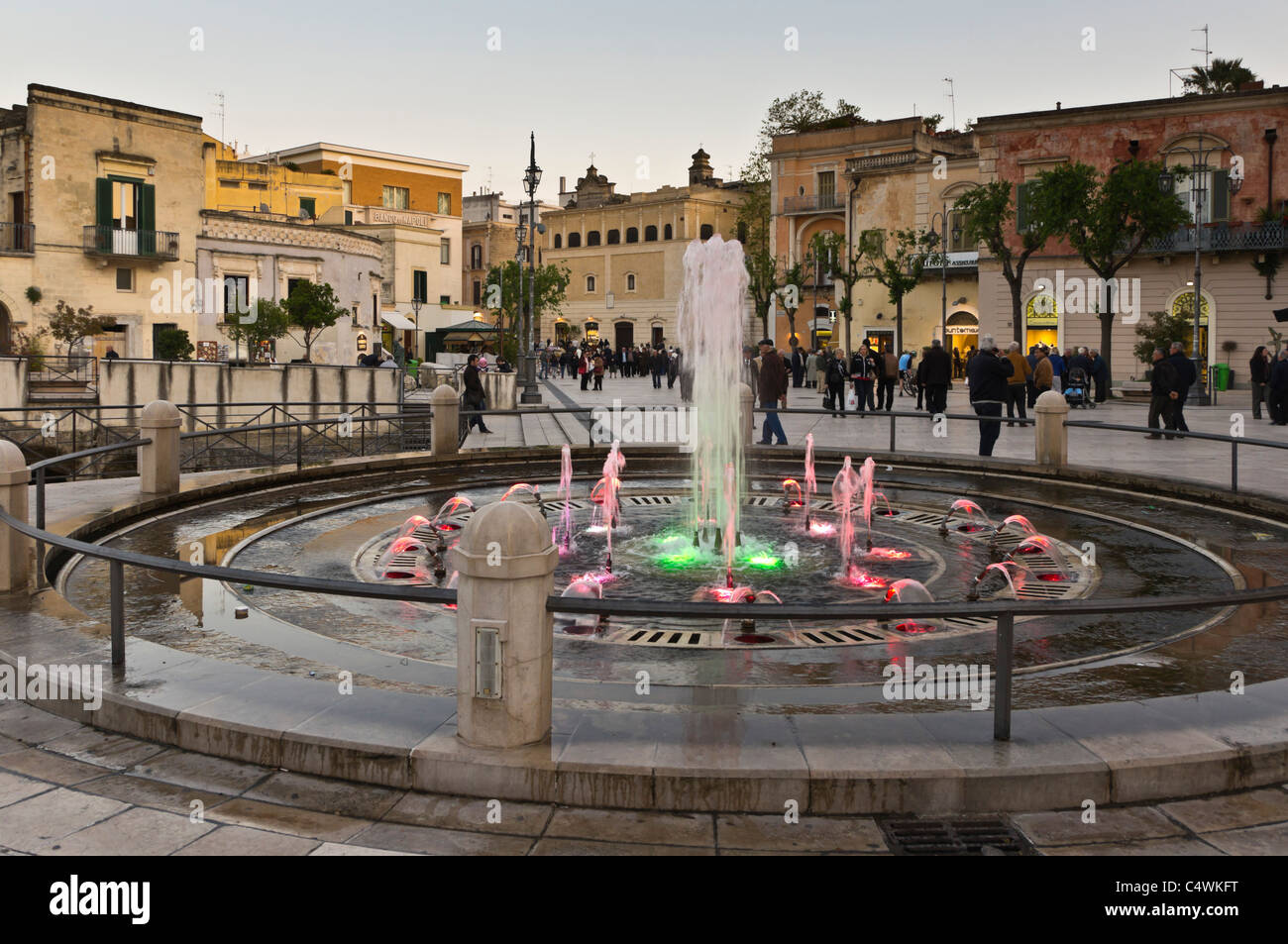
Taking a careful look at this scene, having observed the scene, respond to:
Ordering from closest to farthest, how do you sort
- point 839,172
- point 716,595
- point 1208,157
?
point 716,595, point 1208,157, point 839,172

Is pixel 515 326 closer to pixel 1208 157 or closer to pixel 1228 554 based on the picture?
pixel 1208 157

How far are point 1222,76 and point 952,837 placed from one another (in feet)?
177

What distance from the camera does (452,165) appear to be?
2795 inches

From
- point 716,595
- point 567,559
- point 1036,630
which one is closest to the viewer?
point 1036,630

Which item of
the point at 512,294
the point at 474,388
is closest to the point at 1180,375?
the point at 474,388

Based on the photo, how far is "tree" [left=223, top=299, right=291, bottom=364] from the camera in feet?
123

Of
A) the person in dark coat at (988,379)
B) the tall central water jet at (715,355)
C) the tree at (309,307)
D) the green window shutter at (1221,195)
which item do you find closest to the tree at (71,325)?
the tree at (309,307)

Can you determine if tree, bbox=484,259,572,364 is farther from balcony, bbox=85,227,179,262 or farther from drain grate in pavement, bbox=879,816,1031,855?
drain grate in pavement, bbox=879,816,1031,855

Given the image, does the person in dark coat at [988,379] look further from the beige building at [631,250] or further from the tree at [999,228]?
the beige building at [631,250]

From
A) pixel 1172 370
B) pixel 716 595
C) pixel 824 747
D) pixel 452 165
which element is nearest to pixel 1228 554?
pixel 716 595

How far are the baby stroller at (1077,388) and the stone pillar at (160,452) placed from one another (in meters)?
23.1

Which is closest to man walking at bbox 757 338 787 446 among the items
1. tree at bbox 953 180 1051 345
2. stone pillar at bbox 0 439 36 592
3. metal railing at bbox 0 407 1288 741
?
stone pillar at bbox 0 439 36 592
